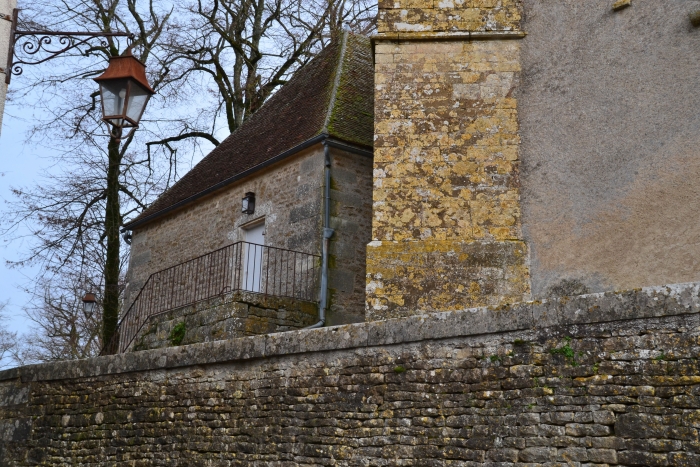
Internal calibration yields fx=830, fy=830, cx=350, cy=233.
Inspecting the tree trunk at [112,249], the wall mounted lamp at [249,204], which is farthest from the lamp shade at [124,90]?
the tree trunk at [112,249]

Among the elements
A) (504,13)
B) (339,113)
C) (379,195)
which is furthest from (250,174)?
(504,13)

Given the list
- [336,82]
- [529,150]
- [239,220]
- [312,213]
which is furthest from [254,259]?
[529,150]

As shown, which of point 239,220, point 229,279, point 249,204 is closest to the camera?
point 229,279

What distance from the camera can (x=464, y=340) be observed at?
19.2 feet

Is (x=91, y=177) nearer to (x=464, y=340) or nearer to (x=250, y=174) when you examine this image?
(x=250, y=174)

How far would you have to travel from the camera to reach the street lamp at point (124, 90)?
6.08m

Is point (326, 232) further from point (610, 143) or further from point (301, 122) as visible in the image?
point (610, 143)

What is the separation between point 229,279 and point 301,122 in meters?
2.65

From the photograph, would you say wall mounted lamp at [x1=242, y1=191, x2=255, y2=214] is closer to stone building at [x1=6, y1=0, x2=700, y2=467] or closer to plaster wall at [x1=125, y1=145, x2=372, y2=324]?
plaster wall at [x1=125, y1=145, x2=372, y2=324]

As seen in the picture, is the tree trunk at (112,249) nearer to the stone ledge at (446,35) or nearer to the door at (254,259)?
the door at (254,259)

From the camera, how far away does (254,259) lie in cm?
1227

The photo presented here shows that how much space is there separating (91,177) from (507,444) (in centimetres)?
1370

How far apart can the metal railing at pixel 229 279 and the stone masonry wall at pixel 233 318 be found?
0.99ft

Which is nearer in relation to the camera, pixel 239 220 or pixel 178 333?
pixel 178 333
